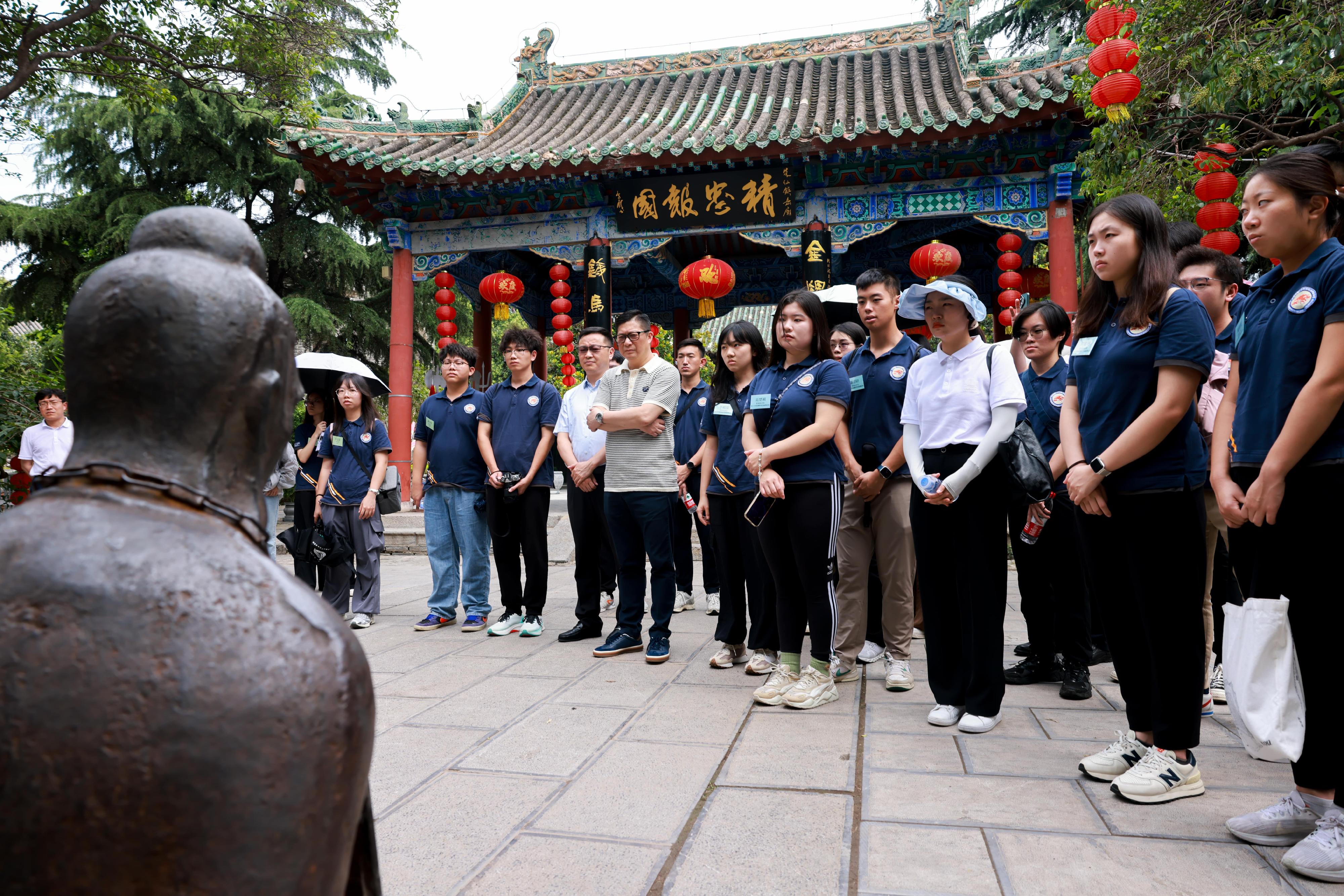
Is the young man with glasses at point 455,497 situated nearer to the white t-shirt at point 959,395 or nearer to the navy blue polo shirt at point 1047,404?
the white t-shirt at point 959,395

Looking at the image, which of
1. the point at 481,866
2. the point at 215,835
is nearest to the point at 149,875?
the point at 215,835

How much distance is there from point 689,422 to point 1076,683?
272cm

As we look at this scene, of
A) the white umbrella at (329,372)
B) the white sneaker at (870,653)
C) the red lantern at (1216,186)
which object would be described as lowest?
the white sneaker at (870,653)

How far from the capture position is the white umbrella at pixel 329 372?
5406 mm

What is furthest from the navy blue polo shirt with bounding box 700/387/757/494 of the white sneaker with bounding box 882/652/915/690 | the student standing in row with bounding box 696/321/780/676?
the white sneaker with bounding box 882/652/915/690

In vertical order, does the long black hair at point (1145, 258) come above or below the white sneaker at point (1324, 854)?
above

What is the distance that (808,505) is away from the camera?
3359 mm

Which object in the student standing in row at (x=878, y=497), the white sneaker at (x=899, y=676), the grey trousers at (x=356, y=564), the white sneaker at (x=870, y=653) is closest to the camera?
the white sneaker at (x=899, y=676)

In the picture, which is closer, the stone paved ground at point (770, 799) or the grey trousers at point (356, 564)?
the stone paved ground at point (770, 799)

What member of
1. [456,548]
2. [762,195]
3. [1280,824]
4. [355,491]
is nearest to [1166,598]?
[1280,824]

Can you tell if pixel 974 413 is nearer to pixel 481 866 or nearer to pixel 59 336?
pixel 481 866

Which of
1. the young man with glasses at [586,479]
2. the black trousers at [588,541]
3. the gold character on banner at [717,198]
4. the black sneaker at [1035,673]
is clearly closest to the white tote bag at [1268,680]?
the black sneaker at [1035,673]

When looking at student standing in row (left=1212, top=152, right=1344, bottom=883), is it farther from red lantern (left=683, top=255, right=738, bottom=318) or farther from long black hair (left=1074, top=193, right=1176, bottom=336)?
red lantern (left=683, top=255, right=738, bottom=318)

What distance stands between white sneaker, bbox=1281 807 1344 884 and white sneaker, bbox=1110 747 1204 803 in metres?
0.37
